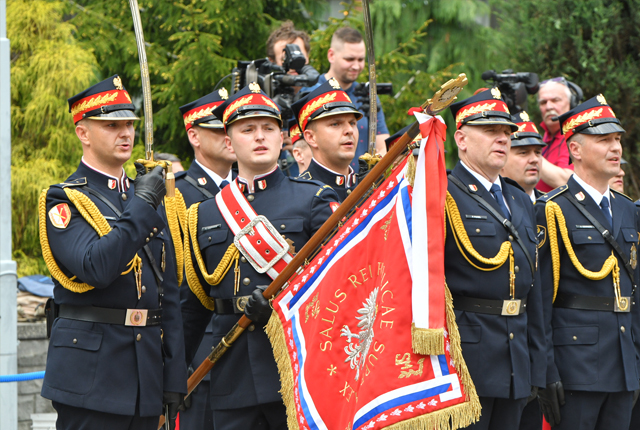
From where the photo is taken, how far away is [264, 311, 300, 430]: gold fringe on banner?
13.8 feet

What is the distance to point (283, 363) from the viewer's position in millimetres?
4312

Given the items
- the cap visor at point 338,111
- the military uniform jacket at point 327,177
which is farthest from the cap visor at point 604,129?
the military uniform jacket at point 327,177

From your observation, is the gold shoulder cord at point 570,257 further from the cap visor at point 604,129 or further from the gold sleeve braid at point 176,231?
the gold sleeve braid at point 176,231

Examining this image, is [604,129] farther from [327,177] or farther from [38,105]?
[38,105]

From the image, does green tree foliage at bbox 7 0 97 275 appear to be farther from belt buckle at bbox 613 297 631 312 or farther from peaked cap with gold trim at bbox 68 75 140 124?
belt buckle at bbox 613 297 631 312

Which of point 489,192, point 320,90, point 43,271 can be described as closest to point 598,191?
point 489,192

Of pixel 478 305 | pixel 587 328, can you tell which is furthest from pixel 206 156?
pixel 587 328

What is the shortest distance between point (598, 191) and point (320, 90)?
6.21 feet

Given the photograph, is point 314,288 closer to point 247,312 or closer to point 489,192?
point 247,312

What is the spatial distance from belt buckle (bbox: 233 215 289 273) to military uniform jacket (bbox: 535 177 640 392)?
1699mm

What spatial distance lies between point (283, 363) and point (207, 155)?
2.22 m

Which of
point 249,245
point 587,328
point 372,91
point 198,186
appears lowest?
point 587,328

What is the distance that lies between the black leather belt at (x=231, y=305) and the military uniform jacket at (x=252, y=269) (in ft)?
0.07

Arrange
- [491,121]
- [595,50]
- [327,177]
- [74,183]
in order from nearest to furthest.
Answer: [74,183] < [491,121] < [327,177] < [595,50]
